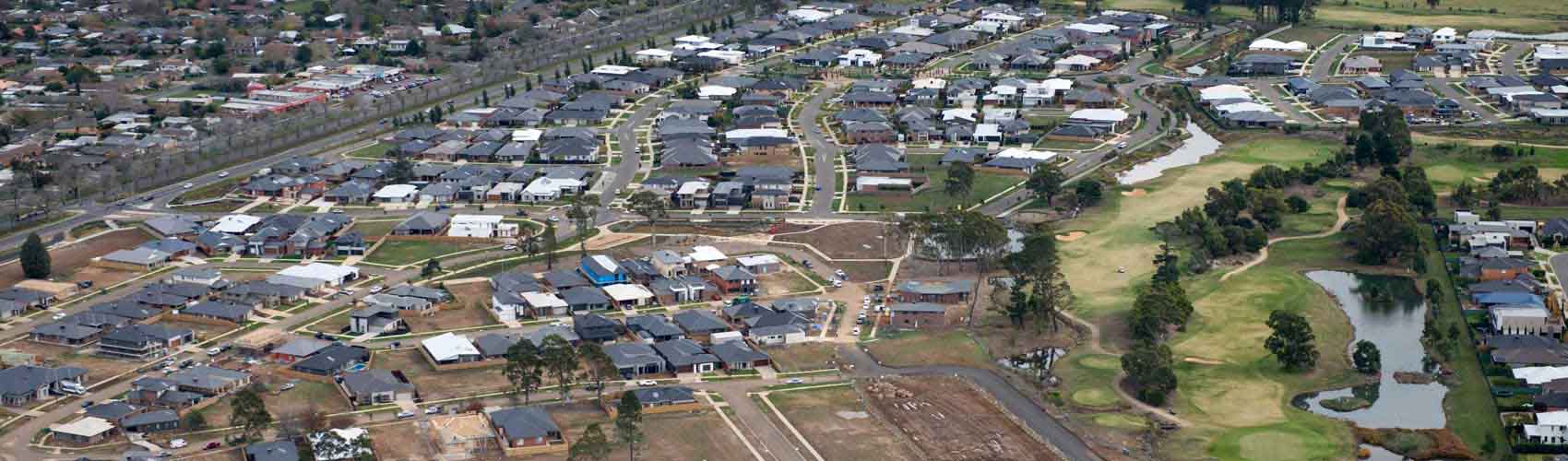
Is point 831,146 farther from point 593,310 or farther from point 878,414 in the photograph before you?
point 878,414

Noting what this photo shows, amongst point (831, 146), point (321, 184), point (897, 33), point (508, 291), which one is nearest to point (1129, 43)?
point (897, 33)

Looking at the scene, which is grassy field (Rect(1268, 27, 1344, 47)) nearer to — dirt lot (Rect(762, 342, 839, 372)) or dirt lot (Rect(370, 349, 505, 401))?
dirt lot (Rect(762, 342, 839, 372))

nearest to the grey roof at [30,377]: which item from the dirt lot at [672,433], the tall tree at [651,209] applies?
the dirt lot at [672,433]

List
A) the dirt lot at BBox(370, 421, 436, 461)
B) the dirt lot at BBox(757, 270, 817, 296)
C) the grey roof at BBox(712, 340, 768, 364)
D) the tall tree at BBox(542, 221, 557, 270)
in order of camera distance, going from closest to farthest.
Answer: the dirt lot at BBox(370, 421, 436, 461) < the grey roof at BBox(712, 340, 768, 364) < the dirt lot at BBox(757, 270, 817, 296) < the tall tree at BBox(542, 221, 557, 270)

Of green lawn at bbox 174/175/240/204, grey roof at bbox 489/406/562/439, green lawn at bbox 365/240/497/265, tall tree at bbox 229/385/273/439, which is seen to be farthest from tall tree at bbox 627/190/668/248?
tall tree at bbox 229/385/273/439

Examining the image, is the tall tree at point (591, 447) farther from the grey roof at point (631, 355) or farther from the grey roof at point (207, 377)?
the grey roof at point (207, 377)

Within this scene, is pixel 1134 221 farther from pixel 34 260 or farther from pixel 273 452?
pixel 34 260

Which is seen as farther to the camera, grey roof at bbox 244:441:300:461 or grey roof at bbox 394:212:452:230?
grey roof at bbox 394:212:452:230
